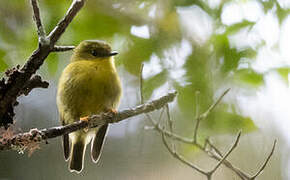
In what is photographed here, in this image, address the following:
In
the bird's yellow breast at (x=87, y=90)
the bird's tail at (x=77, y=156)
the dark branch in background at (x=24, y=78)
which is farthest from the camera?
the bird's yellow breast at (x=87, y=90)

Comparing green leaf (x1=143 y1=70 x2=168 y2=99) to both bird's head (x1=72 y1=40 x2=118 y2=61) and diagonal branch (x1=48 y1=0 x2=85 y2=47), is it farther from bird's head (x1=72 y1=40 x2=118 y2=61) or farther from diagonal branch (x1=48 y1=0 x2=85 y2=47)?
diagonal branch (x1=48 y1=0 x2=85 y2=47)

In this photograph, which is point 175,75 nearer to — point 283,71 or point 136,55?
point 136,55

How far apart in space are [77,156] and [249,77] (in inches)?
21.4

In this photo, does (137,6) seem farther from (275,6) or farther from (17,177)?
(17,177)

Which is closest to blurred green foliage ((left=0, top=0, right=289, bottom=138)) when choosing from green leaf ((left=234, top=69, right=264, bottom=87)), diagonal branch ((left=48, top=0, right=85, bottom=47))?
green leaf ((left=234, top=69, right=264, bottom=87))

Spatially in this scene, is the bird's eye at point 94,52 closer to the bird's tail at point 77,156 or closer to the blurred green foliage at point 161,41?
the blurred green foliage at point 161,41

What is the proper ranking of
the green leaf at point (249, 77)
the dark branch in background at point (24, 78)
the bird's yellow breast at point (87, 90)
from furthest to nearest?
the green leaf at point (249, 77) → the bird's yellow breast at point (87, 90) → the dark branch in background at point (24, 78)

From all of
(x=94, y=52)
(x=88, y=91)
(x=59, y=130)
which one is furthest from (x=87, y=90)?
(x=59, y=130)

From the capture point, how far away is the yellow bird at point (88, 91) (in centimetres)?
121

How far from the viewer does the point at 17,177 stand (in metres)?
1.07

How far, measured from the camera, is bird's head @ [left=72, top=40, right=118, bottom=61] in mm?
1189

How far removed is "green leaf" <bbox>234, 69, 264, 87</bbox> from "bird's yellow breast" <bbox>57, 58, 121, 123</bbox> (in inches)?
13.9

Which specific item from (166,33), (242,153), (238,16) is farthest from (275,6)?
(242,153)

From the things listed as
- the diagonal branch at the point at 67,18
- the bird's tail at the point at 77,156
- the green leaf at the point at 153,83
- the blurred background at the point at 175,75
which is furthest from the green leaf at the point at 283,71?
the diagonal branch at the point at 67,18
